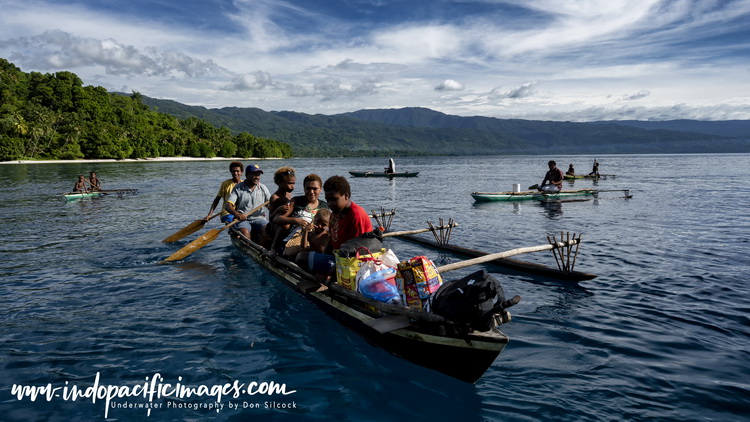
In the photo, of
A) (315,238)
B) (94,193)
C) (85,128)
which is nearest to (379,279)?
(315,238)

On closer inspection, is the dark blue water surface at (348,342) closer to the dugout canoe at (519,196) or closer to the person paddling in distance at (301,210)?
the person paddling in distance at (301,210)

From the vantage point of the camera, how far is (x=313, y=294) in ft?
26.0

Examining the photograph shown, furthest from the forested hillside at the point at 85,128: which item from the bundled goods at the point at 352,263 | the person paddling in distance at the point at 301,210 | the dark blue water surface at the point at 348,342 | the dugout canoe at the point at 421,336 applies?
the dugout canoe at the point at 421,336

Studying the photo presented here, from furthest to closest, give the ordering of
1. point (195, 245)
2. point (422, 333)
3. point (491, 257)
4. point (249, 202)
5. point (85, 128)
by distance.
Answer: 1. point (85, 128)
2. point (195, 245)
3. point (249, 202)
4. point (491, 257)
5. point (422, 333)

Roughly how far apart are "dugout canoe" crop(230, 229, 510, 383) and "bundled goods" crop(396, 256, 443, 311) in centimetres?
28

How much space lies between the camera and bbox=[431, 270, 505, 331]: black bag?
4.72m

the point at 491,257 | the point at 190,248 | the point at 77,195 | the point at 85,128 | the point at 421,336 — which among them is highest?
the point at 85,128

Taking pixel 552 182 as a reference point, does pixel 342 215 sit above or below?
below

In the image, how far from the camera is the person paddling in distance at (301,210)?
28.2ft

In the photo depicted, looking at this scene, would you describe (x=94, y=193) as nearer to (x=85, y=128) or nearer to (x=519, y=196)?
(x=519, y=196)

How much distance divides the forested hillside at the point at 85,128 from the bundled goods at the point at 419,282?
352 feet

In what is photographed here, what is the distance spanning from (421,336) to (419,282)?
0.73m

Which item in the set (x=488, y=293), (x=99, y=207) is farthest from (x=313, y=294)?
(x=99, y=207)

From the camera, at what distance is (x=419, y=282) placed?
5.70m
